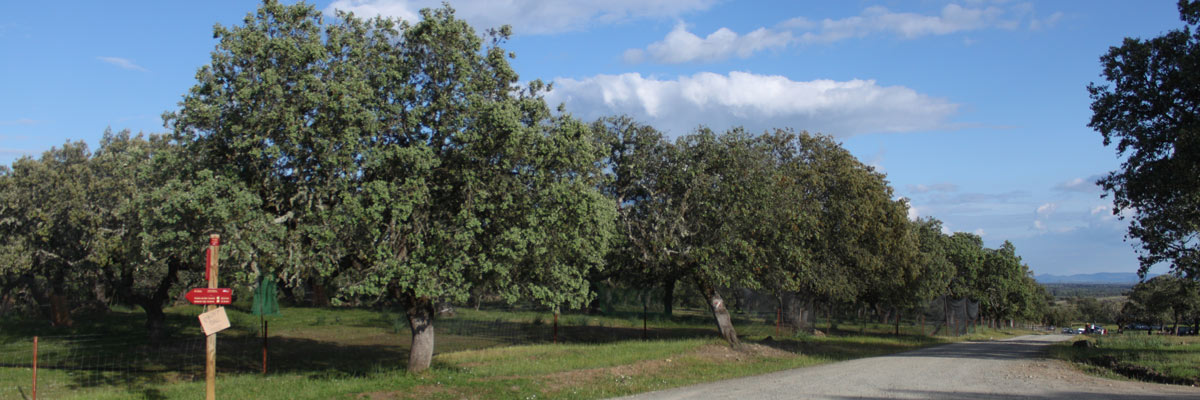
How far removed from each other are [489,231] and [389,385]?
3424mm

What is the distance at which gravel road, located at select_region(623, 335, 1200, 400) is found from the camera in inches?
529

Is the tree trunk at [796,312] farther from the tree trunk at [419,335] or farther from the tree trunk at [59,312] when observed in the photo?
the tree trunk at [59,312]

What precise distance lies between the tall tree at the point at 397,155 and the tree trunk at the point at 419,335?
135 mm

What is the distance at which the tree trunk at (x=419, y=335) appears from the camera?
594 inches

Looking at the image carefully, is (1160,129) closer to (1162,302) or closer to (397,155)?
(397,155)

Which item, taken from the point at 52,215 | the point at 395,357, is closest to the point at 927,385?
the point at 395,357

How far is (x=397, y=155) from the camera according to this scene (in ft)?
42.7

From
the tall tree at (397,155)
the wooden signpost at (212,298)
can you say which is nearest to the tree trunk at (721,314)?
the tall tree at (397,155)

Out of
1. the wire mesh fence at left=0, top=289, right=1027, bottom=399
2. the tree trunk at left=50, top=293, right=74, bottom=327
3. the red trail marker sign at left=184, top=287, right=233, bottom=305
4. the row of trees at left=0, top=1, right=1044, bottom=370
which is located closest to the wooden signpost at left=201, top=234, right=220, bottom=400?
the red trail marker sign at left=184, top=287, right=233, bottom=305

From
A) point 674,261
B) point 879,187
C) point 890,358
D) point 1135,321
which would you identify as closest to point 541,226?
point 674,261

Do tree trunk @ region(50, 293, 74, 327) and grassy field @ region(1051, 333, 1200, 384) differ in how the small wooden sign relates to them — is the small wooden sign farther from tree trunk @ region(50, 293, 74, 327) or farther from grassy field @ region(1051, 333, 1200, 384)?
tree trunk @ region(50, 293, 74, 327)

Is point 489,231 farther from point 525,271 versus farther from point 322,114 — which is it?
point 322,114

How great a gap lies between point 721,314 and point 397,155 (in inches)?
515

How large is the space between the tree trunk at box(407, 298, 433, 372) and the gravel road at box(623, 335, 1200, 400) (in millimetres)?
4729
